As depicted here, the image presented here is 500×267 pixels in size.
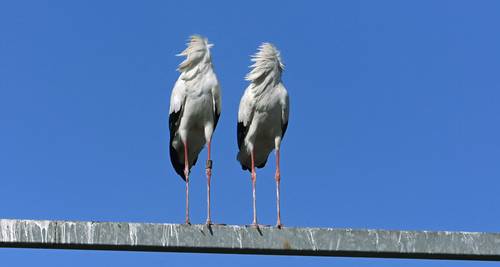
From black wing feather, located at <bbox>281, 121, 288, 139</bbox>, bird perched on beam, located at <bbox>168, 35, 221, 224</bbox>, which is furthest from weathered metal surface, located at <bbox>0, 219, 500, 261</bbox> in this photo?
black wing feather, located at <bbox>281, 121, 288, 139</bbox>

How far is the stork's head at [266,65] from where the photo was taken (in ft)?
45.9

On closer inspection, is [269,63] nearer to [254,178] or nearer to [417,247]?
[254,178]

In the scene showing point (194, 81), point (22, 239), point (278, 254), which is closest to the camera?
point (22, 239)

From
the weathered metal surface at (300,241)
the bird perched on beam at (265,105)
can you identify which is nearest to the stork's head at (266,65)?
the bird perched on beam at (265,105)

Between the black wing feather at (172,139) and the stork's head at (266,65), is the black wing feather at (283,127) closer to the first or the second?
the stork's head at (266,65)

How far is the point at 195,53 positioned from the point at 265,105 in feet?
3.52

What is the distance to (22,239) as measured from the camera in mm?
9578

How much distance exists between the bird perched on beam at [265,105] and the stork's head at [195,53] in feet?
1.91

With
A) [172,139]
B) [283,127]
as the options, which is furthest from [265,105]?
[172,139]

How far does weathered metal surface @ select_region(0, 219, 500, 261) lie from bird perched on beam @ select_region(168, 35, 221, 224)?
366 cm

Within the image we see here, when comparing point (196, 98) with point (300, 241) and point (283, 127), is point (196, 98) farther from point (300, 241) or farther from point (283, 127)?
point (300, 241)

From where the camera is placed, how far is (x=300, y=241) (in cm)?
1007

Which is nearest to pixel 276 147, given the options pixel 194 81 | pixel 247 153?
pixel 247 153

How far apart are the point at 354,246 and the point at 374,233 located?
0.71ft
